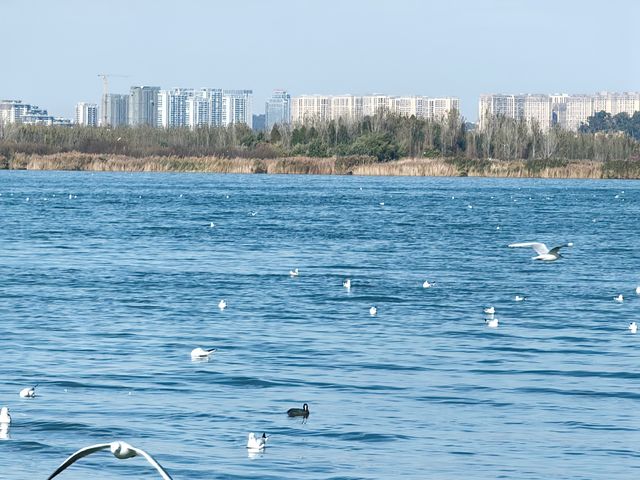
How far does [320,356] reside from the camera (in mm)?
19500

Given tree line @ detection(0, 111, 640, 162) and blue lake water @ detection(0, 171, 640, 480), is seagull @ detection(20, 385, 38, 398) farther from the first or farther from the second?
tree line @ detection(0, 111, 640, 162)

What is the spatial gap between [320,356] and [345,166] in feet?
313

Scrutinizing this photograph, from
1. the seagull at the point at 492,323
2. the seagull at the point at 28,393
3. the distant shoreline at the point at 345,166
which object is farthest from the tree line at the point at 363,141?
the seagull at the point at 28,393

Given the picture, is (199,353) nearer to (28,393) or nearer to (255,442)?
(28,393)

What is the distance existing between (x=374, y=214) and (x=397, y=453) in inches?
1764

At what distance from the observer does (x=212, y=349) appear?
19547mm

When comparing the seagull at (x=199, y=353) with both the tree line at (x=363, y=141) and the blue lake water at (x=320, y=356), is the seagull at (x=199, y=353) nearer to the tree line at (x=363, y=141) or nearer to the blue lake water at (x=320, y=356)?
the blue lake water at (x=320, y=356)

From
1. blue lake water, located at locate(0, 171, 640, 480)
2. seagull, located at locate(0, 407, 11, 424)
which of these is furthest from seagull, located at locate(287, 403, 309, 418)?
seagull, located at locate(0, 407, 11, 424)

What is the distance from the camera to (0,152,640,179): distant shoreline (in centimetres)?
11425

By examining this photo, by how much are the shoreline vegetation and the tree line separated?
0.09 meters

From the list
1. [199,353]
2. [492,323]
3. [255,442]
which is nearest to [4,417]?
[255,442]

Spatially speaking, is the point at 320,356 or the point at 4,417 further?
the point at 320,356

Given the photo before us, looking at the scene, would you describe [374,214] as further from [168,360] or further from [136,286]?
[168,360]

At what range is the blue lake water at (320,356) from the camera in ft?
45.3
